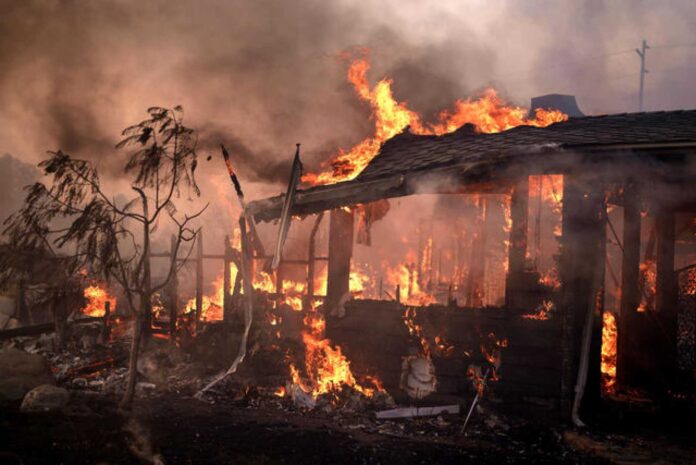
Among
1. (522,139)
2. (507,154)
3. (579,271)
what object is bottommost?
(579,271)

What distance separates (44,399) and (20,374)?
4.12ft

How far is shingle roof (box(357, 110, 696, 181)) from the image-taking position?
26.3 feet

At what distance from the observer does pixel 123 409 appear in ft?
29.3

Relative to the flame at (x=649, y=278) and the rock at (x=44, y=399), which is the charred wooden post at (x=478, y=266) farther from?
the rock at (x=44, y=399)

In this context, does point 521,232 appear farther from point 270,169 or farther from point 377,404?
point 270,169

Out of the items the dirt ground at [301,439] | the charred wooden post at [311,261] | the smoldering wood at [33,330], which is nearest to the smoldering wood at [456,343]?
the dirt ground at [301,439]

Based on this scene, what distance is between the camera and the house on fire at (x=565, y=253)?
316 inches

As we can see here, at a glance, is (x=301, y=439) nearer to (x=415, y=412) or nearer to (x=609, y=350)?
(x=415, y=412)

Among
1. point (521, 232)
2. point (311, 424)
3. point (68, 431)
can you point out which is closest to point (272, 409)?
point (311, 424)

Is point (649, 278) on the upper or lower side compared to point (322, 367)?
upper

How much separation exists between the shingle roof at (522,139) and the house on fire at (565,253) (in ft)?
0.14

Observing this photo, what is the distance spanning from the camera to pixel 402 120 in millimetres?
13867

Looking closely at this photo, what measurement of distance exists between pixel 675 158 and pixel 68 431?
31.4ft

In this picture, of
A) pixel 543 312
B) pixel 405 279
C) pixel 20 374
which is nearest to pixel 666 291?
pixel 543 312
